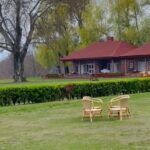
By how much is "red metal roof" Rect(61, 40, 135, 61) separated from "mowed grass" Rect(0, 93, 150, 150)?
45.0 metres

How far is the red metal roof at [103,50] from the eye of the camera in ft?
212

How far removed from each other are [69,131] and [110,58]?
168ft

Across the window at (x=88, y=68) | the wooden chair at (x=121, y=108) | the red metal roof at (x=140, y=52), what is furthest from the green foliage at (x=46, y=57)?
the wooden chair at (x=121, y=108)

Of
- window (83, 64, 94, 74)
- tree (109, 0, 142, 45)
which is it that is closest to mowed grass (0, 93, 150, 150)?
window (83, 64, 94, 74)

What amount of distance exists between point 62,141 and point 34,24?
4544 centimetres

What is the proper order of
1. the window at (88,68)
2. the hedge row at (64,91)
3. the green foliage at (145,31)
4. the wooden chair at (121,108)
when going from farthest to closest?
the green foliage at (145,31) < the window at (88,68) < the hedge row at (64,91) < the wooden chair at (121,108)

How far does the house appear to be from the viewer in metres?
61.0

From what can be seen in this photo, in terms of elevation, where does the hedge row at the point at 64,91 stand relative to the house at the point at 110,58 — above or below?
below

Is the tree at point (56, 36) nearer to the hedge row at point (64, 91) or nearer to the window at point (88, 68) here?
the window at point (88, 68)

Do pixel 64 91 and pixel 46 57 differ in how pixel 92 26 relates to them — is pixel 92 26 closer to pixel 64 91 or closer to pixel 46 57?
pixel 46 57

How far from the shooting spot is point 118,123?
14.8m

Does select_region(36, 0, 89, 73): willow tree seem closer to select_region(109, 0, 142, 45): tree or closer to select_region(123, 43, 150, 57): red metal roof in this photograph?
select_region(109, 0, 142, 45): tree

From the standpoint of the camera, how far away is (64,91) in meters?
→ 25.7

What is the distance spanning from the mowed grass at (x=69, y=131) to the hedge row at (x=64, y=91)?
12.7ft
